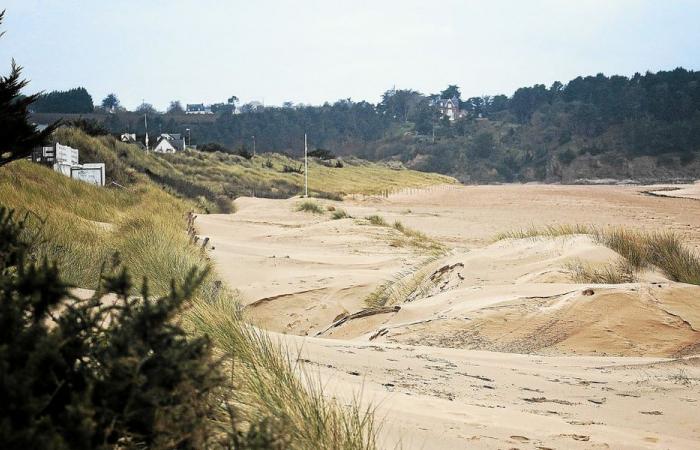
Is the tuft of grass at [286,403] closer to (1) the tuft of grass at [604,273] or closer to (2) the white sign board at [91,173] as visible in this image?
(1) the tuft of grass at [604,273]

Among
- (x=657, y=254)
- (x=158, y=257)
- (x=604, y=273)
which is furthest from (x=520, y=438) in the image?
(x=657, y=254)

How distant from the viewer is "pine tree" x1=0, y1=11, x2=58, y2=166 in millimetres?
6969

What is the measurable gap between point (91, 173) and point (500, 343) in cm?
1565

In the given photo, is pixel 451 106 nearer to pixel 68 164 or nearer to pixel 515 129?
pixel 515 129

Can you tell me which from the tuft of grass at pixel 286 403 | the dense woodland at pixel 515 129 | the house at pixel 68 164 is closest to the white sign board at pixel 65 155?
the house at pixel 68 164

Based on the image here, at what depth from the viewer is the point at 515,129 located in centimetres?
10869

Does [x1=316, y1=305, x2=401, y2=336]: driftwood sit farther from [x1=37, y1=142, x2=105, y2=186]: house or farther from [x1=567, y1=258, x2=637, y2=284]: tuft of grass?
[x1=37, y1=142, x2=105, y2=186]: house

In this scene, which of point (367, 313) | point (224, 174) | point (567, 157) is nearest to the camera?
point (367, 313)

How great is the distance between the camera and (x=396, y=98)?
138625mm

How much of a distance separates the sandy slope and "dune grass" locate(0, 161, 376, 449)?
512mm

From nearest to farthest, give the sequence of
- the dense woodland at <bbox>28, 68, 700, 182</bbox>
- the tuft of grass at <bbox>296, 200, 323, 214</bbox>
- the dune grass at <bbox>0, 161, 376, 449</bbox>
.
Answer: the dune grass at <bbox>0, 161, 376, 449</bbox> < the tuft of grass at <bbox>296, 200, 323, 214</bbox> < the dense woodland at <bbox>28, 68, 700, 182</bbox>

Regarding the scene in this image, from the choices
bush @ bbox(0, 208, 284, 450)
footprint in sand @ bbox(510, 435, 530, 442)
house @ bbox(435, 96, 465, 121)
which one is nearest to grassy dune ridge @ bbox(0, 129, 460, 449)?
bush @ bbox(0, 208, 284, 450)

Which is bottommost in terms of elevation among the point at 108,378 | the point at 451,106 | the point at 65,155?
the point at 108,378

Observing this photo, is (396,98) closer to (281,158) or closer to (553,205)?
(281,158)
